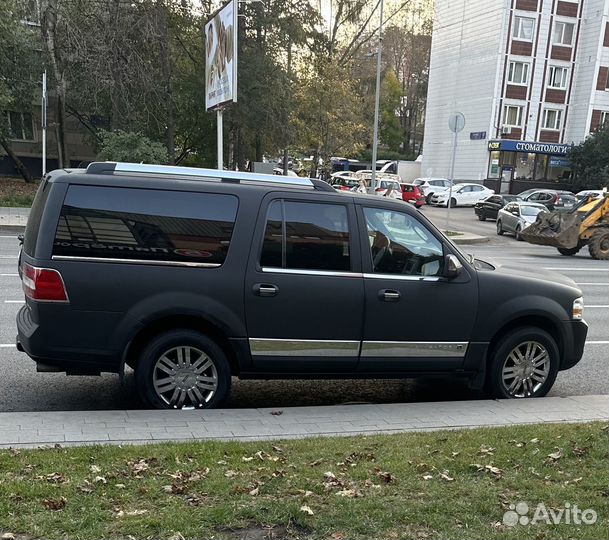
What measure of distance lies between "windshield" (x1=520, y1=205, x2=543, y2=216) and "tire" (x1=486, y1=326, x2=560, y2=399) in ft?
70.6

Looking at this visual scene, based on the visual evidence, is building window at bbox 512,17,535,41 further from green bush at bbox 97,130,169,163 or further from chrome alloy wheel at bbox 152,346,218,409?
chrome alloy wheel at bbox 152,346,218,409

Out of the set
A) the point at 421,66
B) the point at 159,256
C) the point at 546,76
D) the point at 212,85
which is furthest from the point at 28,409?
the point at 421,66

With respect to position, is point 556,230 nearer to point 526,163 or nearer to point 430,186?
point 430,186

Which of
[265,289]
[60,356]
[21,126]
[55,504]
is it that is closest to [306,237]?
[265,289]

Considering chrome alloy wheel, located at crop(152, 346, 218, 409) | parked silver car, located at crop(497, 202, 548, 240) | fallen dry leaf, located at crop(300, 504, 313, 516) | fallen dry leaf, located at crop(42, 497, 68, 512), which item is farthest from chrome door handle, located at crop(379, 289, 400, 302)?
parked silver car, located at crop(497, 202, 548, 240)

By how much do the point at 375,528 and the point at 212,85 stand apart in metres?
20.3

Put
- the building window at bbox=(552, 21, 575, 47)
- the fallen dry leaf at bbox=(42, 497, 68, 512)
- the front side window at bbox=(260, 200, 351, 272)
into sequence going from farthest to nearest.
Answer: the building window at bbox=(552, 21, 575, 47)
the front side window at bbox=(260, 200, 351, 272)
the fallen dry leaf at bbox=(42, 497, 68, 512)

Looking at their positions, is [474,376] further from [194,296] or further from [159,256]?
[159,256]

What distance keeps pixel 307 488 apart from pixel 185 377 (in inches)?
79.3

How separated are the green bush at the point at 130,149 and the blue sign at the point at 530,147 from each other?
29490 mm

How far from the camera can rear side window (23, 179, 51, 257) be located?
16.3ft

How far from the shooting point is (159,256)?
16.4 ft

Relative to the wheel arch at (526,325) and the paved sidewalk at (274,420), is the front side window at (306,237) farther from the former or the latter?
the wheel arch at (526,325)

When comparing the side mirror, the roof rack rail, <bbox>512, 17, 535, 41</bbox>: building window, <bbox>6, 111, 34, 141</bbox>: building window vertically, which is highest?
<bbox>512, 17, 535, 41</bbox>: building window
